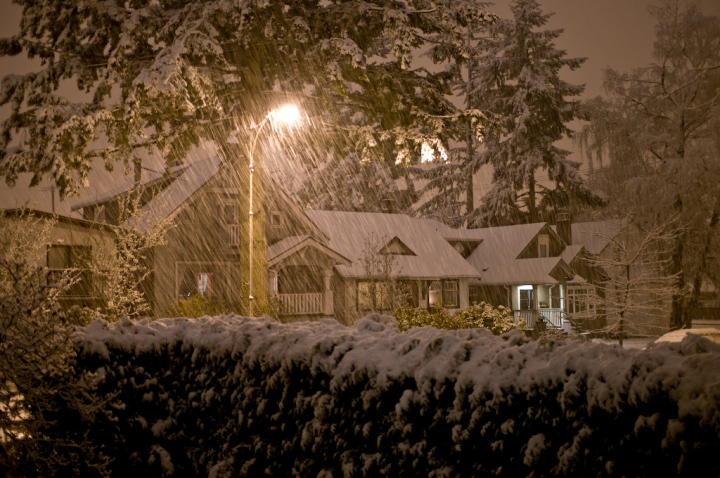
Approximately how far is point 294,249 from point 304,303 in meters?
2.86

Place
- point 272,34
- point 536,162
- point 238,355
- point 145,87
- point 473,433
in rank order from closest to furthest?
point 473,433 → point 238,355 → point 145,87 → point 272,34 → point 536,162

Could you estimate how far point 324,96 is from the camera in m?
17.6

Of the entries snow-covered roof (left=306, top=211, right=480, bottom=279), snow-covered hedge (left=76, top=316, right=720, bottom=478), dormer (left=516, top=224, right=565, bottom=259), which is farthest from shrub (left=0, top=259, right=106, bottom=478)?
dormer (left=516, top=224, right=565, bottom=259)

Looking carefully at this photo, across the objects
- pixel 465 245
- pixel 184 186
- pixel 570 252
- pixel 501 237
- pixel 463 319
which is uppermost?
pixel 184 186

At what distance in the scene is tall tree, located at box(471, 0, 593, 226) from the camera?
4381 centimetres

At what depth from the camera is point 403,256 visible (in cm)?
3584

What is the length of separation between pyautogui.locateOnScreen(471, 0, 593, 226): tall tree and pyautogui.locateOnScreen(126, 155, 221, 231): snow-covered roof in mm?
22387

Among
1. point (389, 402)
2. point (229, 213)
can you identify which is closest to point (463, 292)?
point (229, 213)

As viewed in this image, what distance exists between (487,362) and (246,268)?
50.4ft

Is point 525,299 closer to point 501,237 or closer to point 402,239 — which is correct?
point 501,237

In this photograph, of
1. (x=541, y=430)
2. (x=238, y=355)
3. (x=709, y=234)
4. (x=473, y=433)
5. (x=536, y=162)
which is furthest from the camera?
(x=536, y=162)

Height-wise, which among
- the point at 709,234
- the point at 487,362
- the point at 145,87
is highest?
the point at 145,87

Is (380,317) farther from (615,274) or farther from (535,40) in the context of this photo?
(535,40)

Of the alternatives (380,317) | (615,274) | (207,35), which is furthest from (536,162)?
(380,317)
